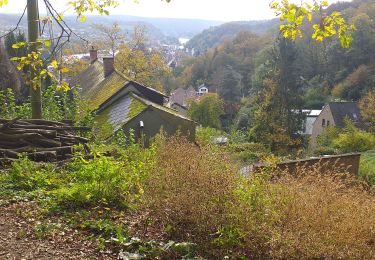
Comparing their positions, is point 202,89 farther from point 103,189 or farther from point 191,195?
point 191,195

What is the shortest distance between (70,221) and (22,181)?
1681 millimetres

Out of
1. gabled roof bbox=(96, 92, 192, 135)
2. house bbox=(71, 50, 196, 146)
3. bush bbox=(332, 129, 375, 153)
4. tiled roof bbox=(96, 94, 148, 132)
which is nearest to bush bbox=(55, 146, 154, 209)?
house bbox=(71, 50, 196, 146)

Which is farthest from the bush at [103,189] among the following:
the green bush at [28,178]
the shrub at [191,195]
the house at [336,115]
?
the house at [336,115]

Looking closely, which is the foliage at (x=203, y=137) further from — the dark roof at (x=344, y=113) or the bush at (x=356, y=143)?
the dark roof at (x=344, y=113)

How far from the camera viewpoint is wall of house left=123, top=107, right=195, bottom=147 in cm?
1791

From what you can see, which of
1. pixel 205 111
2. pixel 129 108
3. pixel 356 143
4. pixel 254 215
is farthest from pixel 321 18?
pixel 205 111

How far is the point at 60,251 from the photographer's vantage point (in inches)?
178

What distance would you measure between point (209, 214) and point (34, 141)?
4.99m

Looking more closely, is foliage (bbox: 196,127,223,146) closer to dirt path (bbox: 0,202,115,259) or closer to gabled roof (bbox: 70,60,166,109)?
dirt path (bbox: 0,202,115,259)

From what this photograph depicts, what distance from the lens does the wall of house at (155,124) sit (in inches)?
705

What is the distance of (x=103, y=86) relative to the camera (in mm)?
24969

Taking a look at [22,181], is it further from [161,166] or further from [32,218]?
[161,166]

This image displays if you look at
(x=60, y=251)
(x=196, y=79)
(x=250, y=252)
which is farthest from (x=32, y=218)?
(x=196, y=79)

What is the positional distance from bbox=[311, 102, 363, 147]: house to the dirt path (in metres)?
40.8
